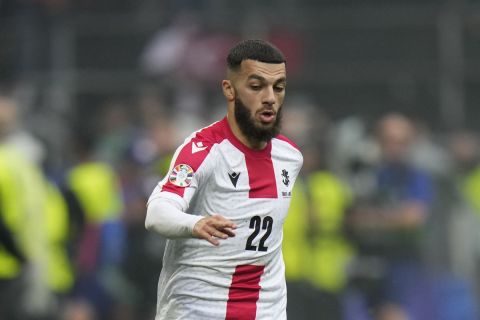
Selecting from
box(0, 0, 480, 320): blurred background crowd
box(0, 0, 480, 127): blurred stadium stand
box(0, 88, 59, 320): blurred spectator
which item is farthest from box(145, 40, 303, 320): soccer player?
box(0, 0, 480, 127): blurred stadium stand

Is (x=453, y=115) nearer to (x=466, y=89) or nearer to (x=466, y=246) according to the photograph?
(x=466, y=89)

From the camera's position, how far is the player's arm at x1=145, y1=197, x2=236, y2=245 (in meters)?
6.66

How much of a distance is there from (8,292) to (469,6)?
7.53m

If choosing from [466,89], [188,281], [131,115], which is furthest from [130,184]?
[188,281]

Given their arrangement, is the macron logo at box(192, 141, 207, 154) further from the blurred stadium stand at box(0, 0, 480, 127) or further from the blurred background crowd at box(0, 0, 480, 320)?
the blurred stadium stand at box(0, 0, 480, 127)

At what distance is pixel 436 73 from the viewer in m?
16.6

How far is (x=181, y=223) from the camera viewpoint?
22.4ft

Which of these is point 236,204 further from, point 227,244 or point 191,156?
point 191,156

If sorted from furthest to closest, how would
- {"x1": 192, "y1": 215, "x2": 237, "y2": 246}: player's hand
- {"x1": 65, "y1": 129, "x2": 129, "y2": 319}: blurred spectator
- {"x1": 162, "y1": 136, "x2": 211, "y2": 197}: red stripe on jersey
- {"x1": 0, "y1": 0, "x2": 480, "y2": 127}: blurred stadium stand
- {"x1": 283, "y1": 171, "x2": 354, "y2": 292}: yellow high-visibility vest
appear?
1. {"x1": 0, "y1": 0, "x2": 480, "y2": 127}: blurred stadium stand
2. {"x1": 65, "y1": 129, "x2": 129, "y2": 319}: blurred spectator
3. {"x1": 283, "y1": 171, "x2": 354, "y2": 292}: yellow high-visibility vest
4. {"x1": 162, "y1": 136, "x2": 211, "y2": 197}: red stripe on jersey
5. {"x1": 192, "y1": 215, "x2": 237, "y2": 246}: player's hand

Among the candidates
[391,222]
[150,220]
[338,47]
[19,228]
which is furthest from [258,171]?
[338,47]

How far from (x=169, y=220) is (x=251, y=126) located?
2.54 feet

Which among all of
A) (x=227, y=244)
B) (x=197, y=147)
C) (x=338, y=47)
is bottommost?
(x=227, y=244)

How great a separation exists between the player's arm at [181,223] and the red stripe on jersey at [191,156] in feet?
0.31

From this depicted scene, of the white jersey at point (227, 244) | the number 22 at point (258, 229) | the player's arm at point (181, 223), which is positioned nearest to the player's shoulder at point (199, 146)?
the white jersey at point (227, 244)
